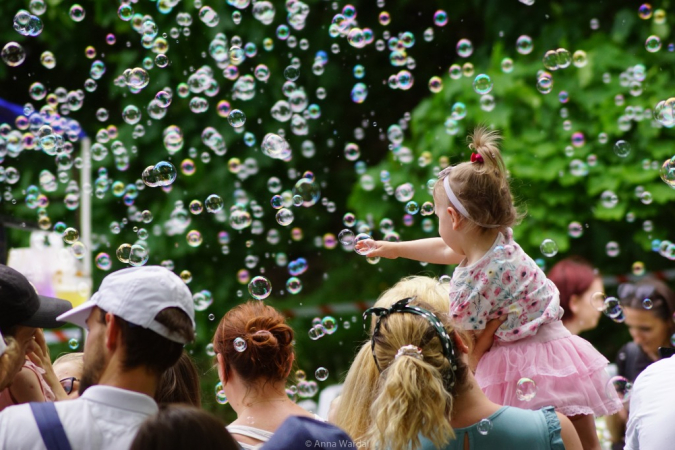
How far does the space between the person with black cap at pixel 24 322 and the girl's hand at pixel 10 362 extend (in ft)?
0.09

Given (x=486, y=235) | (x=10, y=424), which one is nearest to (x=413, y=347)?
(x=486, y=235)

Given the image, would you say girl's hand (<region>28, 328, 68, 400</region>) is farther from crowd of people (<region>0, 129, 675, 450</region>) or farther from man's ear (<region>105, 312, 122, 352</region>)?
man's ear (<region>105, 312, 122, 352</region>)

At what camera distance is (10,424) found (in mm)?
1310

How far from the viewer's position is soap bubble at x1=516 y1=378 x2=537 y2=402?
1862mm

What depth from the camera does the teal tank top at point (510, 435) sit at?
5.21 feet

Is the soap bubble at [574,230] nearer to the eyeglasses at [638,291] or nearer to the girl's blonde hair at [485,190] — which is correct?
the eyeglasses at [638,291]

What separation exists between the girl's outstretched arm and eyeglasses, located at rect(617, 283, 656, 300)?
1026 mm

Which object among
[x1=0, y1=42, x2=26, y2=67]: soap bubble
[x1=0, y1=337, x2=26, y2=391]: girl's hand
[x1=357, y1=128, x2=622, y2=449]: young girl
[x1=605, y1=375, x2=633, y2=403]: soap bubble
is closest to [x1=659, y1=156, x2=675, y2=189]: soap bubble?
[x1=605, y1=375, x2=633, y2=403]: soap bubble

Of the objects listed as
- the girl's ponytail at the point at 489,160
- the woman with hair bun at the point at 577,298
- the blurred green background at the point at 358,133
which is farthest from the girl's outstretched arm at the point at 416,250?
the blurred green background at the point at 358,133

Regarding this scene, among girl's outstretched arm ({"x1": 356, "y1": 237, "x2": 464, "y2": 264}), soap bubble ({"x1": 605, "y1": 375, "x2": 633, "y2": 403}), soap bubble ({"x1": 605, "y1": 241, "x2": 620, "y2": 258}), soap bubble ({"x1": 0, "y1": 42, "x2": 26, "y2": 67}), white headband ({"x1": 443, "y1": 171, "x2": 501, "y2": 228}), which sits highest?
soap bubble ({"x1": 0, "y1": 42, "x2": 26, "y2": 67})

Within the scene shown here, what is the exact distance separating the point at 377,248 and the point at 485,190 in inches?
13.3

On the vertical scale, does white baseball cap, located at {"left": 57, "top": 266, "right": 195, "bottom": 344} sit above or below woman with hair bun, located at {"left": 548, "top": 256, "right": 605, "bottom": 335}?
above

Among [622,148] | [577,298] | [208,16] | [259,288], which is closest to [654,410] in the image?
[259,288]

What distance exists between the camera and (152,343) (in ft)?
4.72
